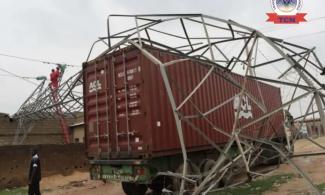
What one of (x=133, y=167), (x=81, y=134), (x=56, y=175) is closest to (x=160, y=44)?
(x=133, y=167)

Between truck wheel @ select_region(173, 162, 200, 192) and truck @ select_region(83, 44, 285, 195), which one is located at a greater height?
truck @ select_region(83, 44, 285, 195)

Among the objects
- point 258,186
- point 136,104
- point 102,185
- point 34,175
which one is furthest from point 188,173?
point 102,185

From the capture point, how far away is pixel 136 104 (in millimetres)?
9383

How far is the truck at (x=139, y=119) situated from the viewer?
30.1 ft

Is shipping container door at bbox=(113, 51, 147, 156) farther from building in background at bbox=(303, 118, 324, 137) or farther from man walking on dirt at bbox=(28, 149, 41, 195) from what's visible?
building in background at bbox=(303, 118, 324, 137)

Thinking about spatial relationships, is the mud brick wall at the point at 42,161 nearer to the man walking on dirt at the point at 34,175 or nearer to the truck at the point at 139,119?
the man walking on dirt at the point at 34,175

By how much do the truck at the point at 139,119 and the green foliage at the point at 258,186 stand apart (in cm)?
85

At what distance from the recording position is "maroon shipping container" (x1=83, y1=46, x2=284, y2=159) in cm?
923

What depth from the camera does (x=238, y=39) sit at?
338 inches

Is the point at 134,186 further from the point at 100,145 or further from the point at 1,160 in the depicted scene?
the point at 1,160

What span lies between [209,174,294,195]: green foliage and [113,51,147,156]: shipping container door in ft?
8.60

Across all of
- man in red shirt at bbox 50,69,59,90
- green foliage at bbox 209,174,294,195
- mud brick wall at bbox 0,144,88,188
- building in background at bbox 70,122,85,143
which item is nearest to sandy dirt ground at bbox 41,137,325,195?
green foliage at bbox 209,174,294,195

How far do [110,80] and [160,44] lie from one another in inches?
70.1

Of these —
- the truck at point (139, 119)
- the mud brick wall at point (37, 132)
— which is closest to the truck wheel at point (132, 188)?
the truck at point (139, 119)
